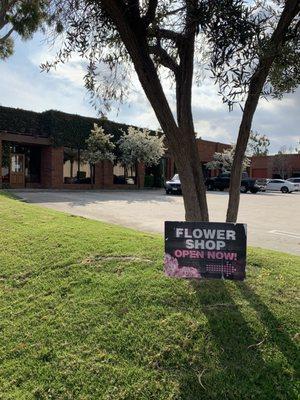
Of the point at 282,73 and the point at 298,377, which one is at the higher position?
the point at 282,73

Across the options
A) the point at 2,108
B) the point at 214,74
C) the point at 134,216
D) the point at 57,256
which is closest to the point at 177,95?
the point at 214,74

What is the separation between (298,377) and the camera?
301 centimetres

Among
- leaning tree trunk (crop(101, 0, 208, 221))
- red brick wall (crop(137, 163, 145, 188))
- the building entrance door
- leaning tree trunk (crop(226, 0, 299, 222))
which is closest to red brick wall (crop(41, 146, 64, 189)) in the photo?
the building entrance door

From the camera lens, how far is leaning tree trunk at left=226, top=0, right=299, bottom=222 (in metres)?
4.06

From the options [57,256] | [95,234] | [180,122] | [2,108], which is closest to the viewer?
[180,122]

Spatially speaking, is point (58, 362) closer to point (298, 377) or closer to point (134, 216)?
point (298, 377)

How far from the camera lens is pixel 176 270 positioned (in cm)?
408

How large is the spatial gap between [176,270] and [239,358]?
1.12m

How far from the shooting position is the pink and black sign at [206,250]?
3.89 m

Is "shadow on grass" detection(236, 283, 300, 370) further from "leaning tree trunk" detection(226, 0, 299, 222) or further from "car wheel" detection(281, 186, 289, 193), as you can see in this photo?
"car wheel" detection(281, 186, 289, 193)

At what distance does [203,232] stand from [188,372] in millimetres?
1328

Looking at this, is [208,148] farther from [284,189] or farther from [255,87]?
[255,87]

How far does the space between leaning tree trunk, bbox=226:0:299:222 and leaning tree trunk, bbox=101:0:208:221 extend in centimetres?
41

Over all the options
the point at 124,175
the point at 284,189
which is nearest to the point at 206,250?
the point at 124,175
